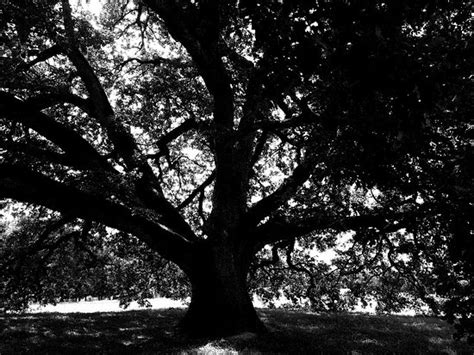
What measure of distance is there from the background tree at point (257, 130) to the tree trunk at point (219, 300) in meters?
0.04

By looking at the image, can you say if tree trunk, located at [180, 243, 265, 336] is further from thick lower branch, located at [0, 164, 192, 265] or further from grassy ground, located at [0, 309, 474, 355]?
thick lower branch, located at [0, 164, 192, 265]

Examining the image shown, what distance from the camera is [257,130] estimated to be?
39.2 feet

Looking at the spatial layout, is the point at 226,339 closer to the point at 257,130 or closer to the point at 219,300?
the point at 219,300

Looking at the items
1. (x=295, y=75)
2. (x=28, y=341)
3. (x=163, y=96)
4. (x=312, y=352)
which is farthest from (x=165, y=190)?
(x=295, y=75)

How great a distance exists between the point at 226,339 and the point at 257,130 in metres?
6.04

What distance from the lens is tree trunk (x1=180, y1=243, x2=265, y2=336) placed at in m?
10.8

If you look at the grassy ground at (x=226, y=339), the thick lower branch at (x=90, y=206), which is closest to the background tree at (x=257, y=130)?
the thick lower branch at (x=90, y=206)

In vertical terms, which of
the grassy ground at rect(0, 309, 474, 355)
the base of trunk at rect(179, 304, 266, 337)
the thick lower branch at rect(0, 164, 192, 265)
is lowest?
the grassy ground at rect(0, 309, 474, 355)

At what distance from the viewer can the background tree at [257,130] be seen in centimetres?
400

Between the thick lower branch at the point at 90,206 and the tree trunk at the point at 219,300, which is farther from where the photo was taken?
the tree trunk at the point at 219,300

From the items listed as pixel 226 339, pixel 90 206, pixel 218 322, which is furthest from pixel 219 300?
pixel 90 206

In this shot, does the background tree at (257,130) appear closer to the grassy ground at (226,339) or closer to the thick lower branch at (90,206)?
the thick lower branch at (90,206)

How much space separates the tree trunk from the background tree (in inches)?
1.6

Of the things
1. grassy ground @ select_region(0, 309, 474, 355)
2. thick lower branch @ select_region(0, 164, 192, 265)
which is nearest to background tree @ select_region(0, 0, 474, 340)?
thick lower branch @ select_region(0, 164, 192, 265)
